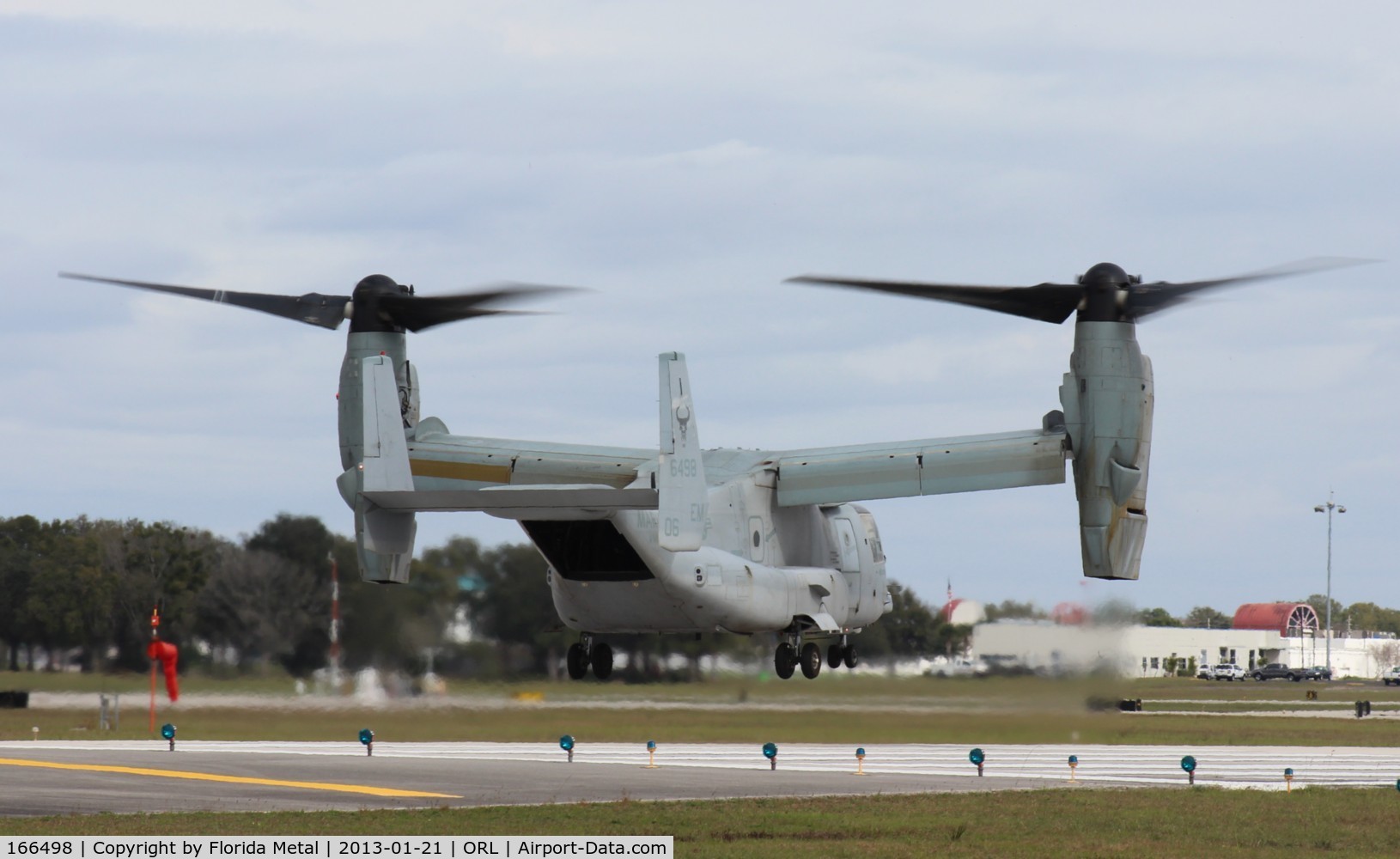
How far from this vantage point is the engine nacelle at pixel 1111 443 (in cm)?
2588

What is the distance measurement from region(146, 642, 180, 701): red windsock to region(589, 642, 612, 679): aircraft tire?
7928 millimetres

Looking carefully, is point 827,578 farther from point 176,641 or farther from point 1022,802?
point 176,641

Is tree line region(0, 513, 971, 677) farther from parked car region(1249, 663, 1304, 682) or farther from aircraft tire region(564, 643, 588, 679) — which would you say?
parked car region(1249, 663, 1304, 682)

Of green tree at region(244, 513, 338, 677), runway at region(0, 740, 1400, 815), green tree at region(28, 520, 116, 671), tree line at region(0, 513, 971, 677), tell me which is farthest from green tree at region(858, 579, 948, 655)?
green tree at region(28, 520, 116, 671)

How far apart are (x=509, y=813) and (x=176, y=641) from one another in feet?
25.7

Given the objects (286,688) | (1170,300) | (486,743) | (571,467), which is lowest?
(486,743)

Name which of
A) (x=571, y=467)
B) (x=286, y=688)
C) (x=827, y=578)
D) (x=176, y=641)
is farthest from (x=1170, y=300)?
(x=176, y=641)

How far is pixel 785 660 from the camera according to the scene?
102ft

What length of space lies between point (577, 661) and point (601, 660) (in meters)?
0.50

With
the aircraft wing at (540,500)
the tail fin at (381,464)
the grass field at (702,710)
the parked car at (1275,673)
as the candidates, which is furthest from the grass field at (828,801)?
the parked car at (1275,673)

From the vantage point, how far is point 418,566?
2981 centimetres

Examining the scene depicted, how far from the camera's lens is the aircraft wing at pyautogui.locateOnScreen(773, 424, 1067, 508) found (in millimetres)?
27016

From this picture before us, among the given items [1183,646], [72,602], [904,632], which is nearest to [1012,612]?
[904,632]

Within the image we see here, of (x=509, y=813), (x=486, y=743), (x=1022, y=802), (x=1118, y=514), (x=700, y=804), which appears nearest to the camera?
(x=1118, y=514)
